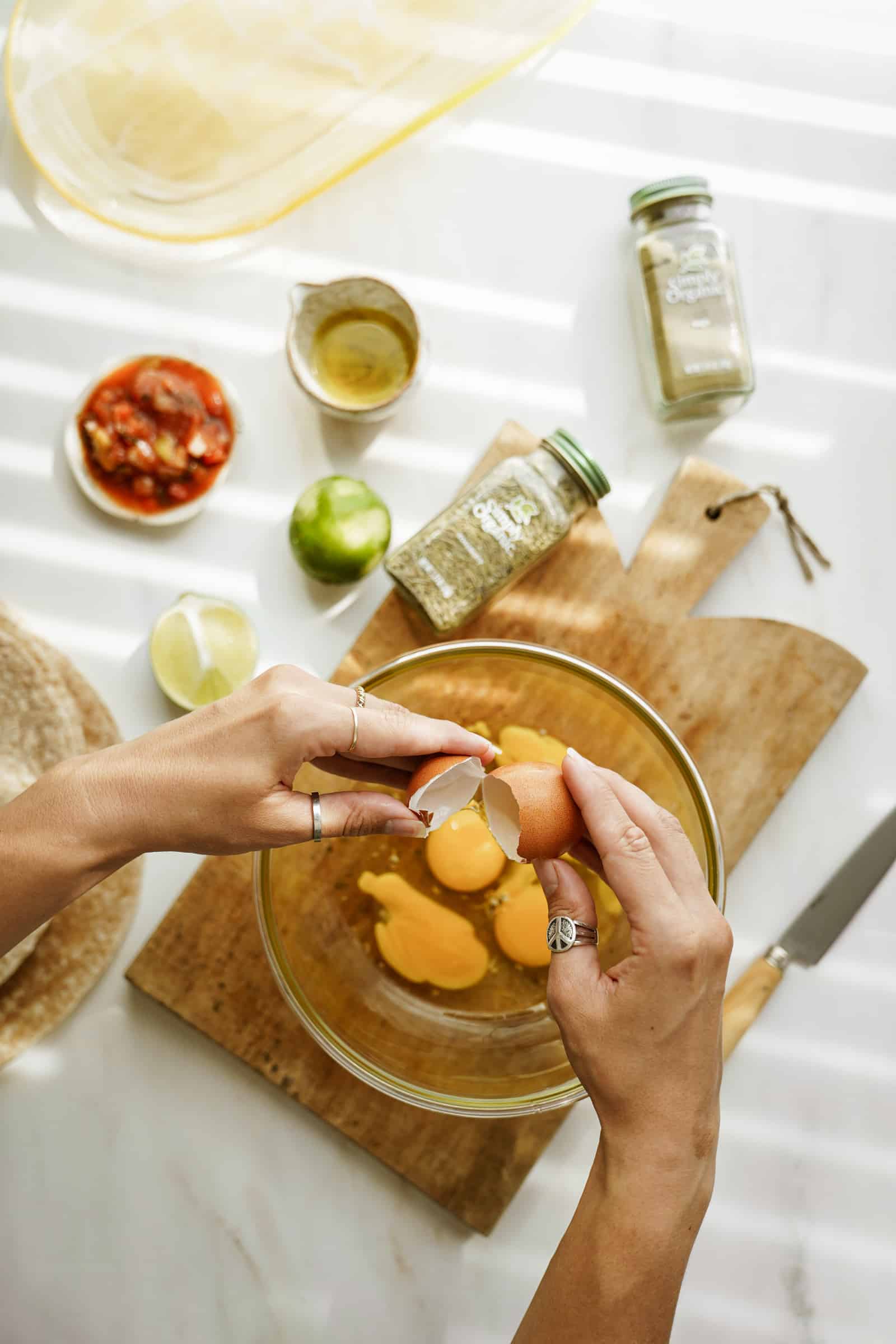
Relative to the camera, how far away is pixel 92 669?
5.47ft

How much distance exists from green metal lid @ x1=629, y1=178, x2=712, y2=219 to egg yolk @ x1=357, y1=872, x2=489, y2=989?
3.77 ft

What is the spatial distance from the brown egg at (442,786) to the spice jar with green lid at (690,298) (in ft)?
2.62

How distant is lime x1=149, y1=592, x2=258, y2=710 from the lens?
1.58 metres

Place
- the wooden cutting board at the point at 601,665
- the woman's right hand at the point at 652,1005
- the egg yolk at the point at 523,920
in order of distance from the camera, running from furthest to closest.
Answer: the wooden cutting board at the point at 601,665 → the egg yolk at the point at 523,920 → the woman's right hand at the point at 652,1005

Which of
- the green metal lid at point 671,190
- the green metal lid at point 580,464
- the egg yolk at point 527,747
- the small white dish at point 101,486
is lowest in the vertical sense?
the egg yolk at point 527,747

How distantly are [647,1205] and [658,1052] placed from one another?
0.58 ft

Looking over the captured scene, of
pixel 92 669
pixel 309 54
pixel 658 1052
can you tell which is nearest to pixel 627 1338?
pixel 658 1052

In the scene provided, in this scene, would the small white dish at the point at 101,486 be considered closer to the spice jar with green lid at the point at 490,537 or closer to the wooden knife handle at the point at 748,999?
the spice jar with green lid at the point at 490,537

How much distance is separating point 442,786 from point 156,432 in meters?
0.89

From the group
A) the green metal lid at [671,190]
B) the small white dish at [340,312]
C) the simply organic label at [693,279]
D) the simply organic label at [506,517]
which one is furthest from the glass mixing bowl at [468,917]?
the green metal lid at [671,190]

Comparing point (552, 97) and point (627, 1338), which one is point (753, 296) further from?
point (627, 1338)

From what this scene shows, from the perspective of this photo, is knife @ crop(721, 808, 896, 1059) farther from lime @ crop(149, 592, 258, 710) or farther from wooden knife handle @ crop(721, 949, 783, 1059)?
lime @ crop(149, 592, 258, 710)

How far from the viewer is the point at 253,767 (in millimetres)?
1067

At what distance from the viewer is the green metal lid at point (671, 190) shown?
156cm
